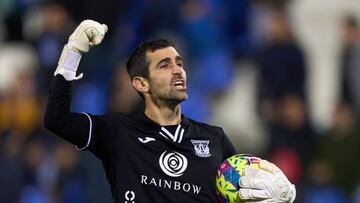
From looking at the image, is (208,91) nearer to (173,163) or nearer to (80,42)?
(173,163)

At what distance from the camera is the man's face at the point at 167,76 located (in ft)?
25.3

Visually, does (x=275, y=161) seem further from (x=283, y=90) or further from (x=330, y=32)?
(x=330, y=32)

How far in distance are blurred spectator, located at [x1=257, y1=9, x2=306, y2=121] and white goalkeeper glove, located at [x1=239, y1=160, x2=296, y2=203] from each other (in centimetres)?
555

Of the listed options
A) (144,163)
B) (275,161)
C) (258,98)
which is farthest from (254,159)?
(258,98)

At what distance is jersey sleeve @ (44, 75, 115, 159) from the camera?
718 centimetres

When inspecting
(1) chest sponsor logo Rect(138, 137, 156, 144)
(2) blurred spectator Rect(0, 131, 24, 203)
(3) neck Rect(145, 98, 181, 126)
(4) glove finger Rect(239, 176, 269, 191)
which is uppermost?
(3) neck Rect(145, 98, 181, 126)

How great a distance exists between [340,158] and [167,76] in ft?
17.4

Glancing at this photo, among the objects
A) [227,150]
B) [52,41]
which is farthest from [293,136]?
[227,150]

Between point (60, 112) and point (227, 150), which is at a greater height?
point (60, 112)

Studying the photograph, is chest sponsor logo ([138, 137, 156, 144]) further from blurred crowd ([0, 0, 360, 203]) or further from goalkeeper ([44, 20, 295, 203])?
blurred crowd ([0, 0, 360, 203])

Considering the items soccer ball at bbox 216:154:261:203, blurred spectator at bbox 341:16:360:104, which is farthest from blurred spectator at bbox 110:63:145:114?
soccer ball at bbox 216:154:261:203

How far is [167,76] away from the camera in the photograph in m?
7.74

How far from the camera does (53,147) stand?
1379 cm

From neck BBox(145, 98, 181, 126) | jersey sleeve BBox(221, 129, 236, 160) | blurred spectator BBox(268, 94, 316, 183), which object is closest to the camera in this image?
neck BBox(145, 98, 181, 126)
